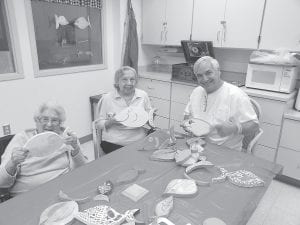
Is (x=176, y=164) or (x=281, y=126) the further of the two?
(x=281, y=126)

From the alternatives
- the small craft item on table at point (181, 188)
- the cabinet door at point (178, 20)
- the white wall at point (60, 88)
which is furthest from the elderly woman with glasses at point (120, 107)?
the cabinet door at point (178, 20)

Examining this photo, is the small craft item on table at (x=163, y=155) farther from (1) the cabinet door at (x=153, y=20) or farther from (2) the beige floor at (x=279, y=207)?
(1) the cabinet door at (x=153, y=20)

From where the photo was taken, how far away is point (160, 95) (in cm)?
352

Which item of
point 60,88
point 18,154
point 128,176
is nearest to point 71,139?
point 18,154

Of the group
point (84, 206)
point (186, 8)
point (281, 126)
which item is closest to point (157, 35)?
point (186, 8)

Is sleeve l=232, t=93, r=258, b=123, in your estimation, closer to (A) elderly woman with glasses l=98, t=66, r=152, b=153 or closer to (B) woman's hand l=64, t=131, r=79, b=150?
(A) elderly woman with glasses l=98, t=66, r=152, b=153

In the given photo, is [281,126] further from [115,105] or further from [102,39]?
[102,39]

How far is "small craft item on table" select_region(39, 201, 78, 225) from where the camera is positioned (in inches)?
36.2

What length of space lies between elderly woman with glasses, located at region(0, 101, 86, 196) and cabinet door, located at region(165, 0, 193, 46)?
236 cm

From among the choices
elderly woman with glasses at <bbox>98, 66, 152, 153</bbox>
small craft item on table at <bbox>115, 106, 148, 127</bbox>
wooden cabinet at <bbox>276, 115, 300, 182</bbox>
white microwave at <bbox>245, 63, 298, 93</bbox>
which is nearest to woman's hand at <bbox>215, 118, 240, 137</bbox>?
small craft item on table at <bbox>115, 106, 148, 127</bbox>

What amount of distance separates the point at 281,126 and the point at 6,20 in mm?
3056

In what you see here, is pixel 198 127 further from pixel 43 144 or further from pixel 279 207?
pixel 279 207

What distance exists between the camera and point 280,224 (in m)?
2.01

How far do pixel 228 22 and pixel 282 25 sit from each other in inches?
Result: 23.6
